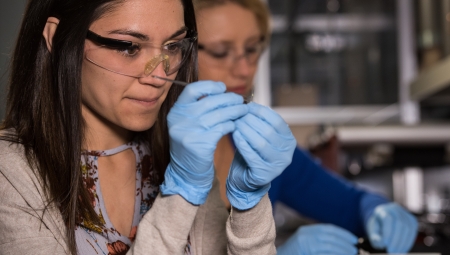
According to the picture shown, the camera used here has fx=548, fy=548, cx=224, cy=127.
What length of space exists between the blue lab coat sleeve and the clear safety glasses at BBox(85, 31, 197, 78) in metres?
1.12

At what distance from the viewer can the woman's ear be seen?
121cm

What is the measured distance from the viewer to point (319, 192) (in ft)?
7.34

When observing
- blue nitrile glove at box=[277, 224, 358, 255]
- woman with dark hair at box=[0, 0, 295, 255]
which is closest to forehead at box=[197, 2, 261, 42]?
woman with dark hair at box=[0, 0, 295, 255]

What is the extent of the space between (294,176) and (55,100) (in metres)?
1.19

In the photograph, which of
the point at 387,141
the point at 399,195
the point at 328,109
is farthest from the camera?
the point at 328,109

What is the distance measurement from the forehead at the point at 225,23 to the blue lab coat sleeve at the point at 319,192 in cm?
58

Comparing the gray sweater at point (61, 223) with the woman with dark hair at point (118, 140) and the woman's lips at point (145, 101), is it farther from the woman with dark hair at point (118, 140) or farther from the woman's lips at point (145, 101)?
the woman's lips at point (145, 101)

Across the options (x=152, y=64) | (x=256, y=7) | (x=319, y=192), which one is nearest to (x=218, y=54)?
(x=256, y=7)

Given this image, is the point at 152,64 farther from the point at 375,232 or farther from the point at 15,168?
the point at 375,232

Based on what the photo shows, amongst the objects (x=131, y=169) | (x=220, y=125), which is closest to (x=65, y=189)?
(x=131, y=169)

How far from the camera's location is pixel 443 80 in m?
2.41

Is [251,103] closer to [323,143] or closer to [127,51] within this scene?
[127,51]

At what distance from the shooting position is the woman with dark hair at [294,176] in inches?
58.1

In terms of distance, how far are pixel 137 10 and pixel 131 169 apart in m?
0.43
